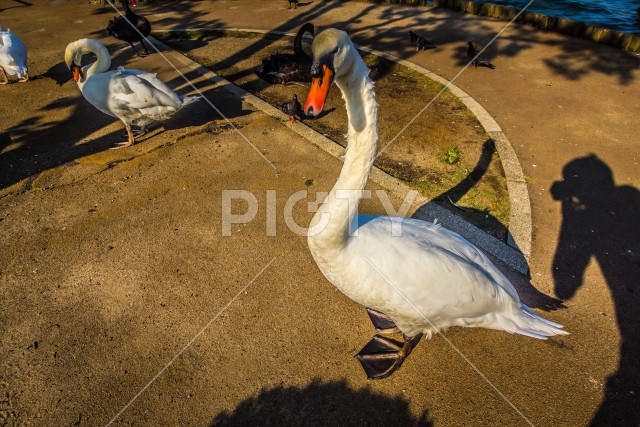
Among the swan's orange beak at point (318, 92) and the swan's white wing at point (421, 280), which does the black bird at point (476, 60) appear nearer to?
the swan's white wing at point (421, 280)

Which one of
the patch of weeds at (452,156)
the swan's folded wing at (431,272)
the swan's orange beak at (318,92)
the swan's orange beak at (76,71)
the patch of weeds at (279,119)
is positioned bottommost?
the patch of weeds at (452,156)

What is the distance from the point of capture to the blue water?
619 inches

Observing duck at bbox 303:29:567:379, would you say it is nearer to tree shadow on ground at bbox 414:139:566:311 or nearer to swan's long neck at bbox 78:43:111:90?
tree shadow on ground at bbox 414:139:566:311

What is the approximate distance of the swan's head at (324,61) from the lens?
2.61 metres

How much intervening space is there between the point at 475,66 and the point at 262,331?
9.55 m

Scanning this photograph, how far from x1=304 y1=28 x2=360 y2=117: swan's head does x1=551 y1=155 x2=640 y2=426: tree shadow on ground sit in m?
4.09

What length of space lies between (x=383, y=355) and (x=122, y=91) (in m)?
6.49

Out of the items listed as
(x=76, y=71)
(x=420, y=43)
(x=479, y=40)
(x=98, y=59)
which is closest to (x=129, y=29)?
(x=98, y=59)

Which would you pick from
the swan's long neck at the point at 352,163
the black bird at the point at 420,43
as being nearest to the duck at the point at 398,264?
the swan's long neck at the point at 352,163

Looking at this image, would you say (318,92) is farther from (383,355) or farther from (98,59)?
(98,59)

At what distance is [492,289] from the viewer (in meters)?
3.77

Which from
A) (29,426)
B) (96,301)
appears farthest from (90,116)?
(29,426)

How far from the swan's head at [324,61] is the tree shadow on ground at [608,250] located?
4.09 meters

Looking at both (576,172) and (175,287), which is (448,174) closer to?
(576,172)
